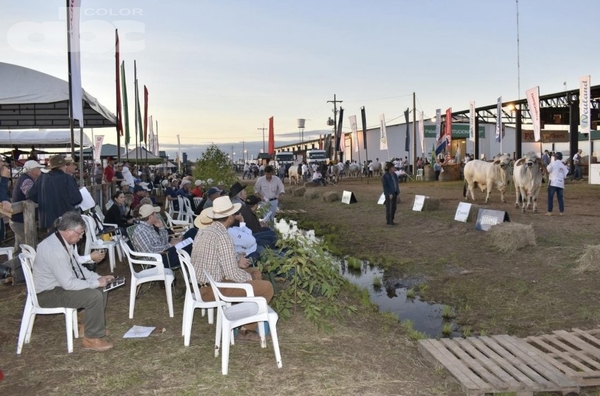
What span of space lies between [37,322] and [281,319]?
2.74 m

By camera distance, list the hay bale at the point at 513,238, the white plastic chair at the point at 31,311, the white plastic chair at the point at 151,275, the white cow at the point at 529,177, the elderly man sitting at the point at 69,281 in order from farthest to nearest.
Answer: the white cow at the point at 529,177 → the hay bale at the point at 513,238 → the white plastic chair at the point at 151,275 → the white plastic chair at the point at 31,311 → the elderly man sitting at the point at 69,281

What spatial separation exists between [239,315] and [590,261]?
6.15m

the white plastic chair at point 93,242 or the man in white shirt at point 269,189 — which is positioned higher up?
the man in white shirt at point 269,189

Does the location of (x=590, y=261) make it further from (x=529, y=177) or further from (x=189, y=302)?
(x=529, y=177)

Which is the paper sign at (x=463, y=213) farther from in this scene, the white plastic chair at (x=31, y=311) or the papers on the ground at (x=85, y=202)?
the white plastic chair at (x=31, y=311)

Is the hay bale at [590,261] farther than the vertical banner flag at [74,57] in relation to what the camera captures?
No

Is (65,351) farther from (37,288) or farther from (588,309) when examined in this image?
(588,309)

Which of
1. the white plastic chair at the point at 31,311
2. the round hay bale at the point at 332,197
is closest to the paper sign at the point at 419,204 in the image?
the round hay bale at the point at 332,197

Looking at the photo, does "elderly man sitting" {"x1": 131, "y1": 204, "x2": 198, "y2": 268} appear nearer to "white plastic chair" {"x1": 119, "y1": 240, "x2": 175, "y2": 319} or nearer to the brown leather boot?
"white plastic chair" {"x1": 119, "y1": 240, "x2": 175, "y2": 319}

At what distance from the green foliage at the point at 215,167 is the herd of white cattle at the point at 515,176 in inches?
365

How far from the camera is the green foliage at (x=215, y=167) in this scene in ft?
70.4

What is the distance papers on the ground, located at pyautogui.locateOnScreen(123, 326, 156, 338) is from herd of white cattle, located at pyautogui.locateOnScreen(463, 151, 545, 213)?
39.4ft

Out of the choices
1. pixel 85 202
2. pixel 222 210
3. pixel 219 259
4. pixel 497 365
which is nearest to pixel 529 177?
pixel 497 365

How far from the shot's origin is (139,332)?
557 centimetres
